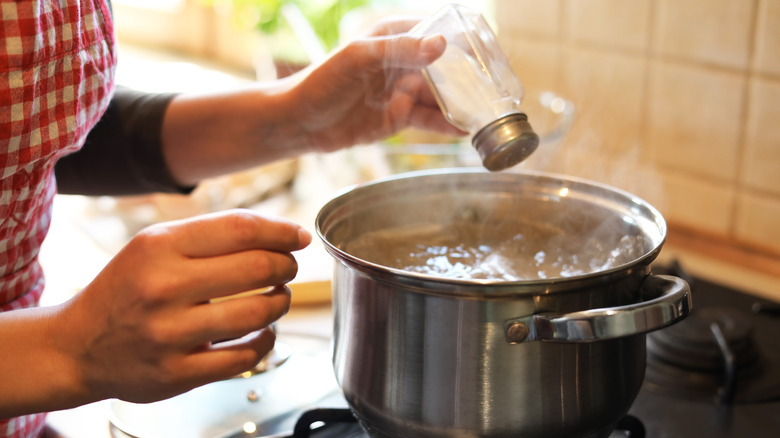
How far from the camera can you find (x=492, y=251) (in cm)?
75

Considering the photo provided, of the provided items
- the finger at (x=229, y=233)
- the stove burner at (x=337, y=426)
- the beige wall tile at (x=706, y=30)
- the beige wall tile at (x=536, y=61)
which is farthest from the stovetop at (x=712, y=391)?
the beige wall tile at (x=536, y=61)

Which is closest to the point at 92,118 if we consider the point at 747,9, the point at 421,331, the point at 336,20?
the point at 421,331

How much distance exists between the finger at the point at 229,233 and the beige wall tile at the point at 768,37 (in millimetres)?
729

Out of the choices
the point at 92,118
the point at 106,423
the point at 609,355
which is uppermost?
the point at 92,118

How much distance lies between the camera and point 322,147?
871 millimetres

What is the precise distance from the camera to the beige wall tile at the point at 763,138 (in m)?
1.01

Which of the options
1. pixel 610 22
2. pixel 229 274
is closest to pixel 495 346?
pixel 229 274

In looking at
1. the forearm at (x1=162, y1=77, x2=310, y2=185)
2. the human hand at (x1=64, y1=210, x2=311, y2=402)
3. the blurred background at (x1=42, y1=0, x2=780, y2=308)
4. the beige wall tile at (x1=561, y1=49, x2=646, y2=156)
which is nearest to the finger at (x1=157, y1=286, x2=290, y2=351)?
the human hand at (x1=64, y1=210, x2=311, y2=402)

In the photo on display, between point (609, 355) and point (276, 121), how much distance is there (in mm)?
446

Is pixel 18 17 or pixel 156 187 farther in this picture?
pixel 156 187

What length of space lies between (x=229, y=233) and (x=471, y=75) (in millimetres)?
290

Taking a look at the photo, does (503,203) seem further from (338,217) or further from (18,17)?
(18,17)

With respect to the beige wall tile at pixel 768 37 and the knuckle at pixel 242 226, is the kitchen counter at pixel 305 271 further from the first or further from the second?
the knuckle at pixel 242 226

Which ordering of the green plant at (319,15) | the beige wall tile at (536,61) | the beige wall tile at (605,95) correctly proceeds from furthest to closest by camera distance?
the green plant at (319,15) → the beige wall tile at (536,61) → the beige wall tile at (605,95)
